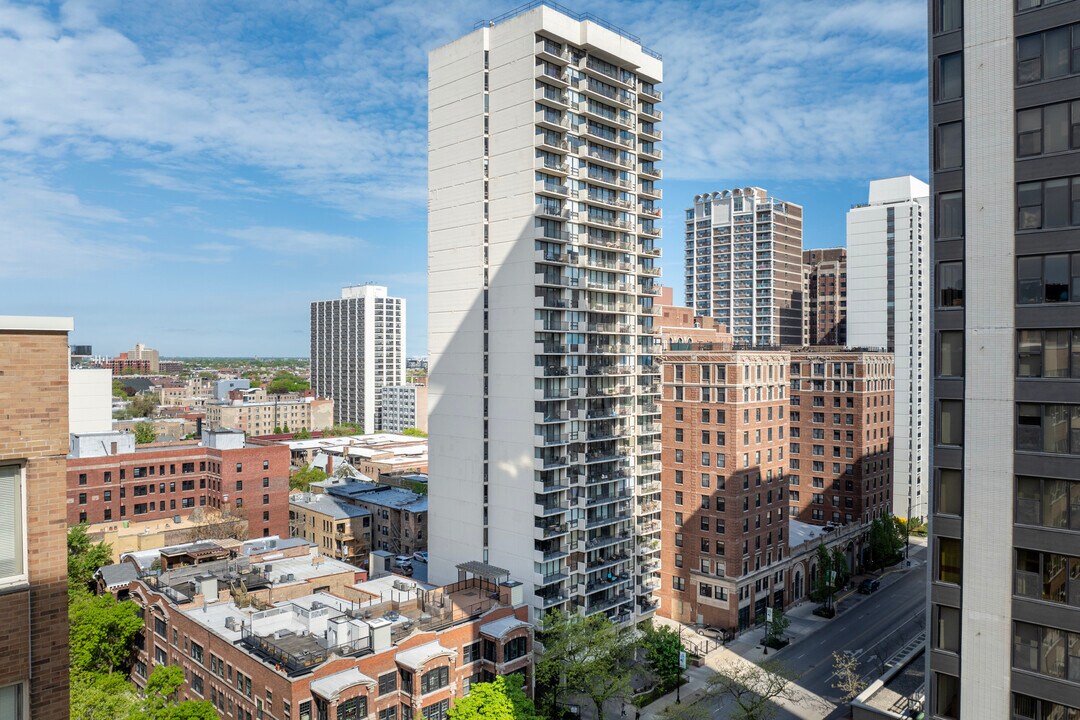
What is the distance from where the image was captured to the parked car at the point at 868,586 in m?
102

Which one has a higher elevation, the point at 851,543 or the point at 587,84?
the point at 587,84

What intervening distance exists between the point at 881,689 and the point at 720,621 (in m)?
43.9

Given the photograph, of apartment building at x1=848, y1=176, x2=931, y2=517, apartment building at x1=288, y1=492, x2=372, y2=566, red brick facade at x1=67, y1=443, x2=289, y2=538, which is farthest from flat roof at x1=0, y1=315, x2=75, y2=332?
apartment building at x1=848, y1=176, x2=931, y2=517

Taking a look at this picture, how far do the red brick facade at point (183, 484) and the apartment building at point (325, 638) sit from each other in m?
35.8

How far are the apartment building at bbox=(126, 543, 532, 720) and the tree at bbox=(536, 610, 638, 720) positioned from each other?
3.04m

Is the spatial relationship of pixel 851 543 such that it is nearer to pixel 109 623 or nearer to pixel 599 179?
pixel 599 179

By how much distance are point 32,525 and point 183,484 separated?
10657cm

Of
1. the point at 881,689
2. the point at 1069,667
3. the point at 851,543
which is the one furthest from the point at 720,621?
the point at 1069,667

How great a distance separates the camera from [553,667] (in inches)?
2408

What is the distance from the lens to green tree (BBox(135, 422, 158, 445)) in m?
172

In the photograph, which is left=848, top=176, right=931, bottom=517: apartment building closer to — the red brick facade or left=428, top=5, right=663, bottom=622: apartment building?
left=428, top=5, right=663, bottom=622: apartment building

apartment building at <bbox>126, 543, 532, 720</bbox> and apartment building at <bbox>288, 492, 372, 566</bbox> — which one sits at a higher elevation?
apartment building at <bbox>126, 543, 532, 720</bbox>

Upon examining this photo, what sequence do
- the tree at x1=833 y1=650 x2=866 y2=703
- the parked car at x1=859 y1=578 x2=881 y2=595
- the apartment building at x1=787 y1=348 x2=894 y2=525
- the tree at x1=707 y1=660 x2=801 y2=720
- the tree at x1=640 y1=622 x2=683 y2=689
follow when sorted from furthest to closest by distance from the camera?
the apartment building at x1=787 y1=348 x2=894 y2=525 < the parked car at x1=859 y1=578 x2=881 y2=595 < the tree at x1=640 y1=622 x2=683 y2=689 < the tree at x1=833 y1=650 x2=866 y2=703 < the tree at x1=707 y1=660 x2=801 y2=720

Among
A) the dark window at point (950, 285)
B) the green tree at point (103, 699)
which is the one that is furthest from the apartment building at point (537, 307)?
the dark window at point (950, 285)
